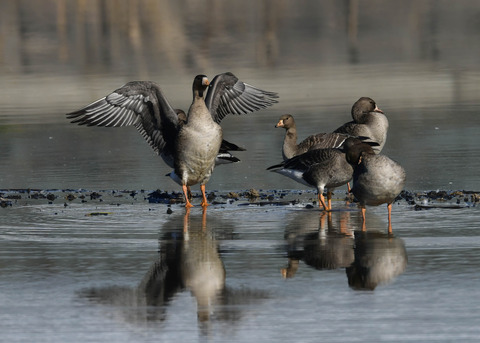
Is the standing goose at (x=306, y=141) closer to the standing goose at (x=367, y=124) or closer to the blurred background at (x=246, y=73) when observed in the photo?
the blurred background at (x=246, y=73)

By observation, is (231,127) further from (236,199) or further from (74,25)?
(74,25)

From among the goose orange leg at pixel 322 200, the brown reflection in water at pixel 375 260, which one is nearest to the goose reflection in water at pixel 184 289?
the brown reflection in water at pixel 375 260

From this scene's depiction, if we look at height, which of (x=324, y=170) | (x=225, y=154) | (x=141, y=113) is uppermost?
(x=141, y=113)

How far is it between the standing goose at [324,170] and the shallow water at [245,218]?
0.30 meters

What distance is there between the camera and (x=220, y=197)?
585 inches

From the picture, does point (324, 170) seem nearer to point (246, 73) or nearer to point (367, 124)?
point (367, 124)

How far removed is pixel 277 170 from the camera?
14812mm

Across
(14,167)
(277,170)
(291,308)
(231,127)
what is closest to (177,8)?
(231,127)

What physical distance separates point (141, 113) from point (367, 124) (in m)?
3.46

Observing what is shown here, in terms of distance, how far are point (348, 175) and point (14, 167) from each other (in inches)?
229

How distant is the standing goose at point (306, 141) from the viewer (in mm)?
15809

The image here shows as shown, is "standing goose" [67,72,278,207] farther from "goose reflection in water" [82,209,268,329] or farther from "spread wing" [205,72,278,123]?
"goose reflection in water" [82,209,268,329]

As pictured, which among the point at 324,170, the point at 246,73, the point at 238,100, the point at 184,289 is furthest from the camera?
the point at 246,73

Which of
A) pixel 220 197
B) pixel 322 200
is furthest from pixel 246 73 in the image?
pixel 322 200
